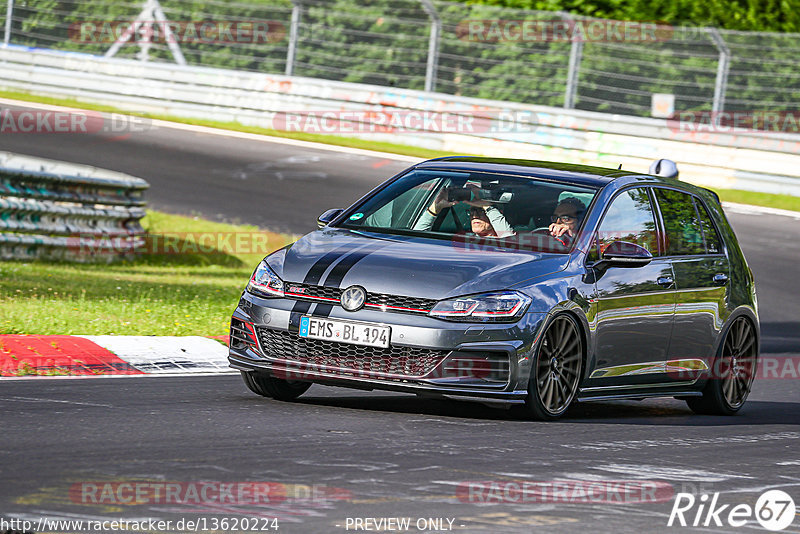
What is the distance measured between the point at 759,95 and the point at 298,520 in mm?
19358

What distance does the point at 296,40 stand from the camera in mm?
26484

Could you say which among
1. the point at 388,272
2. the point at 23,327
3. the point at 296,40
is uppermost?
the point at 296,40

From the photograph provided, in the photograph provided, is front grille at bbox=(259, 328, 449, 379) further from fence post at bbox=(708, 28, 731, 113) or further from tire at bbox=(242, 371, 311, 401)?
fence post at bbox=(708, 28, 731, 113)

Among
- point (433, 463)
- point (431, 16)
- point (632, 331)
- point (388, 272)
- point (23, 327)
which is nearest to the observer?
point (433, 463)

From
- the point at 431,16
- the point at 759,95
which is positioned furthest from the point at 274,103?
the point at 759,95

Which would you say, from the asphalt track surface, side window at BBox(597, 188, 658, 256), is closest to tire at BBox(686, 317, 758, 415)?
the asphalt track surface

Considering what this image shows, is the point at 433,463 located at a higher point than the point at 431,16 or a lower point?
lower

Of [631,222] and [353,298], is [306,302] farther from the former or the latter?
[631,222]

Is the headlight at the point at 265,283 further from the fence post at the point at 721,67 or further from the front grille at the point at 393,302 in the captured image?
the fence post at the point at 721,67

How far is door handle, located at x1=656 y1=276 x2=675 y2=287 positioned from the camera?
9.30 m

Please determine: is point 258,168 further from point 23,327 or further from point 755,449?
point 755,449

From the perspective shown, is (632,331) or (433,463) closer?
(433,463)

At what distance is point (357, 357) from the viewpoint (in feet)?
26.3

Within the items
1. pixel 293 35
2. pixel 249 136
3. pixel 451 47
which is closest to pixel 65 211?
pixel 249 136
